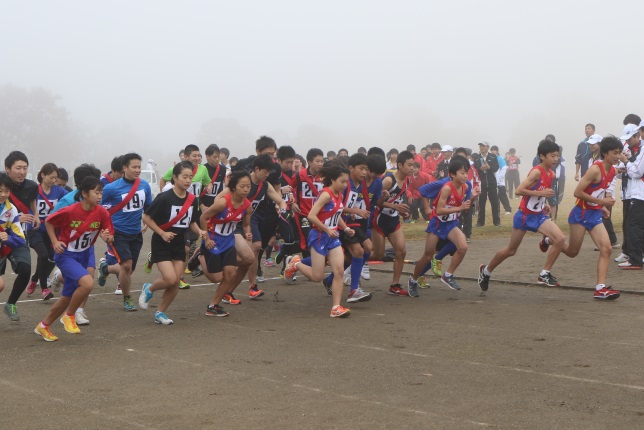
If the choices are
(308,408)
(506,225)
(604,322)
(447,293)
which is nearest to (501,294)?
(447,293)

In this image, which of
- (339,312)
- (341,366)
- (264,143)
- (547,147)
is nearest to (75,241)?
(339,312)

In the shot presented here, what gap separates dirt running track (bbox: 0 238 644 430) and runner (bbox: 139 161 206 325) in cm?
41

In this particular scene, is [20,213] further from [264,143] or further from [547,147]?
[547,147]

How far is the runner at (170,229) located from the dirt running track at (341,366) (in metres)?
0.41

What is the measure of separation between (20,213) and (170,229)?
2457 millimetres

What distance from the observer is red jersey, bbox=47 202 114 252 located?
8594mm

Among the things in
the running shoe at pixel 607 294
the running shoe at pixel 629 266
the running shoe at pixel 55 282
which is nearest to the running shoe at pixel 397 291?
the running shoe at pixel 607 294

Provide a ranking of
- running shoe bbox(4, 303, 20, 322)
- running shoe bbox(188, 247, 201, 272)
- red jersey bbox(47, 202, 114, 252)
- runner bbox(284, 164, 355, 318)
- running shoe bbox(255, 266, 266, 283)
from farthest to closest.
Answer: running shoe bbox(255, 266, 266, 283) < running shoe bbox(188, 247, 201, 272) < runner bbox(284, 164, 355, 318) < running shoe bbox(4, 303, 20, 322) < red jersey bbox(47, 202, 114, 252)

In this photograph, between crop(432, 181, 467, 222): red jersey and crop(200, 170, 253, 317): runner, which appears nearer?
crop(200, 170, 253, 317): runner

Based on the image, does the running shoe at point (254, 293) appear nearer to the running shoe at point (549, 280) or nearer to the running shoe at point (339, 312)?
the running shoe at point (339, 312)

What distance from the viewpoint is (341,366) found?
6.88m

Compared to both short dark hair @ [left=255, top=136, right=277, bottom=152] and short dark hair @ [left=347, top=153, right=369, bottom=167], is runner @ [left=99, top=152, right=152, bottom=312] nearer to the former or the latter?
short dark hair @ [left=255, top=136, right=277, bottom=152]

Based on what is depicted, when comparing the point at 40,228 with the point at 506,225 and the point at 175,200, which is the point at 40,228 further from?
the point at 506,225

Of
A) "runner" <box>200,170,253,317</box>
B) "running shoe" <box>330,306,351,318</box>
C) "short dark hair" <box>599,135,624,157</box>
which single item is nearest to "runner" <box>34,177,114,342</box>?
"runner" <box>200,170,253,317</box>
